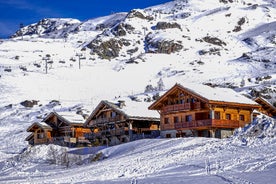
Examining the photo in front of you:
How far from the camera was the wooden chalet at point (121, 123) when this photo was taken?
58.0m

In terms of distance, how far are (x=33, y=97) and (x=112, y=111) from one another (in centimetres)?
5500

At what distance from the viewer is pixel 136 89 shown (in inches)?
4764

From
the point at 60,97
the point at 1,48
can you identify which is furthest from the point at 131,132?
the point at 1,48

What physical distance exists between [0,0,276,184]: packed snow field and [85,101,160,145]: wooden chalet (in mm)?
3826

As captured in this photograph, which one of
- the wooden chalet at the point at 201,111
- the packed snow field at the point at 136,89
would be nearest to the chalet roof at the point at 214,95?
the wooden chalet at the point at 201,111

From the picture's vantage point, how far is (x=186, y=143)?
125ft

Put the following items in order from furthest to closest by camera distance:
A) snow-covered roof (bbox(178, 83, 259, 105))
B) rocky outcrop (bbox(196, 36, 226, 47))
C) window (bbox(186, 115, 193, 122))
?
rocky outcrop (bbox(196, 36, 226, 47)) → window (bbox(186, 115, 193, 122)) → snow-covered roof (bbox(178, 83, 259, 105))

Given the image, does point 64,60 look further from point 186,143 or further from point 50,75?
point 186,143

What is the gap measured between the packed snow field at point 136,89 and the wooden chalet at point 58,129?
2376mm

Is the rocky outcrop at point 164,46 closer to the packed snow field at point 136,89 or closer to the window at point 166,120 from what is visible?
the packed snow field at point 136,89

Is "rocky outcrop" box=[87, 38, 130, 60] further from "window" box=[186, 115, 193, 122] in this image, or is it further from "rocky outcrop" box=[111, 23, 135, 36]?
"window" box=[186, 115, 193, 122]

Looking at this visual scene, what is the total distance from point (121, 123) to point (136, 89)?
61.5m

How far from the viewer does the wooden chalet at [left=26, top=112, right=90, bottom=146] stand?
219 ft

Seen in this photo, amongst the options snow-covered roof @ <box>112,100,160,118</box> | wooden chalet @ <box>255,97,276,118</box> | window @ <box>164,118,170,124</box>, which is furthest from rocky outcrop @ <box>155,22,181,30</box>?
window @ <box>164,118,170,124</box>
